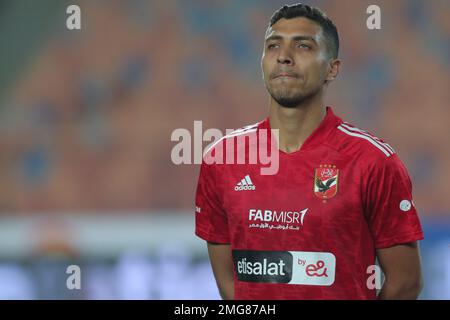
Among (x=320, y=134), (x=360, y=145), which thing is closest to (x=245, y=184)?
(x=320, y=134)

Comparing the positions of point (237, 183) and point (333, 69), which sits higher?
point (333, 69)

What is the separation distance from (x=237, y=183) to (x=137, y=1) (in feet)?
17.0

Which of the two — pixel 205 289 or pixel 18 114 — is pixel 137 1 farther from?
pixel 205 289

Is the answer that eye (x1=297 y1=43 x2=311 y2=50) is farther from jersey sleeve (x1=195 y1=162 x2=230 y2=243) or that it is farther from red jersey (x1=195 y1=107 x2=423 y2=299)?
jersey sleeve (x1=195 y1=162 x2=230 y2=243)

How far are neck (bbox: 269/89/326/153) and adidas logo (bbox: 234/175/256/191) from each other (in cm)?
21

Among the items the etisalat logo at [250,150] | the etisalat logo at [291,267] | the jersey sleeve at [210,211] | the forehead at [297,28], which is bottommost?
the etisalat logo at [291,267]

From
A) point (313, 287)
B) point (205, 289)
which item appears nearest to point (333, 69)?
point (313, 287)

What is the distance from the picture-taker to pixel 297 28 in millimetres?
3611

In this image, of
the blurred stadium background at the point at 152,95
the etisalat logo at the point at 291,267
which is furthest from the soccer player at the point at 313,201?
the blurred stadium background at the point at 152,95

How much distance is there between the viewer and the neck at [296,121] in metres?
3.61

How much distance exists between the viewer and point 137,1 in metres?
8.39

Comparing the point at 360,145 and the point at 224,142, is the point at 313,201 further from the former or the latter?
the point at 224,142

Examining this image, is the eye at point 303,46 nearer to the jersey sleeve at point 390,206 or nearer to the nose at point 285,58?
the nose at point 285,58
